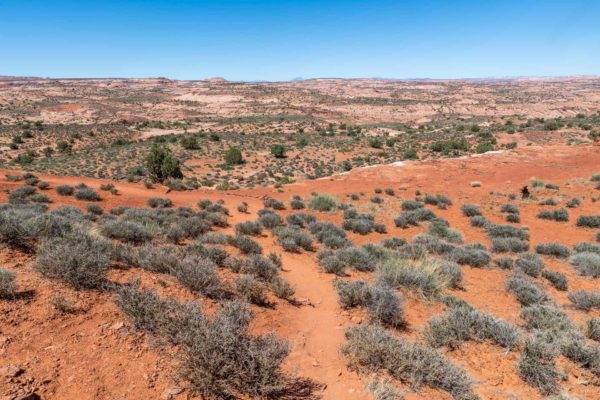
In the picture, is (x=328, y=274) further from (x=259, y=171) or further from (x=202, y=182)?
(x=259, y=171)

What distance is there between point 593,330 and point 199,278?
6.96 meters

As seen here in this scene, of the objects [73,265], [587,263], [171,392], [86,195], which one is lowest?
[587,263]

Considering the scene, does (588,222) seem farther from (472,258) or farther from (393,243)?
(393,243)

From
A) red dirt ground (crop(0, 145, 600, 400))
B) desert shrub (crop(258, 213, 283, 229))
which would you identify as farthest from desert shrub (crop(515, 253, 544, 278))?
desert shrub (crop(258, 213, 283, 229))

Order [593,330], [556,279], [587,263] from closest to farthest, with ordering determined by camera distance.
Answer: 1. [593,330]
2. [556,279]
3. [587,263]

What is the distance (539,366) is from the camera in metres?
4.63

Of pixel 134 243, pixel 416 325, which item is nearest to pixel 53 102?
pixel 134 243

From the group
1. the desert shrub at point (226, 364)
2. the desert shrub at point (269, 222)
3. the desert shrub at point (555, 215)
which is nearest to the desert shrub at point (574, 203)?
the desert shrub at point (555, 215)

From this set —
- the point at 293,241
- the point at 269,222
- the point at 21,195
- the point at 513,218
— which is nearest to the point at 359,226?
the point at 269,222

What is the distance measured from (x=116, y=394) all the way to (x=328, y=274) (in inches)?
226

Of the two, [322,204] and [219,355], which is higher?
[219,355]

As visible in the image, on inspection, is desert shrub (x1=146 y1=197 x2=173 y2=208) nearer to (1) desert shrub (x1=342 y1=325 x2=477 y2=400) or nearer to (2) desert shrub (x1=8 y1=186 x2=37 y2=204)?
(2) desert shrub (x1=8 y1=186 x2=37 y2=204)

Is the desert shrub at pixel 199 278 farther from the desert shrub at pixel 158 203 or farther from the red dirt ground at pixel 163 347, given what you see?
the desert shrub at pixel 158 203

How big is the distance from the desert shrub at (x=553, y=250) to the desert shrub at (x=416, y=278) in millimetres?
5355
